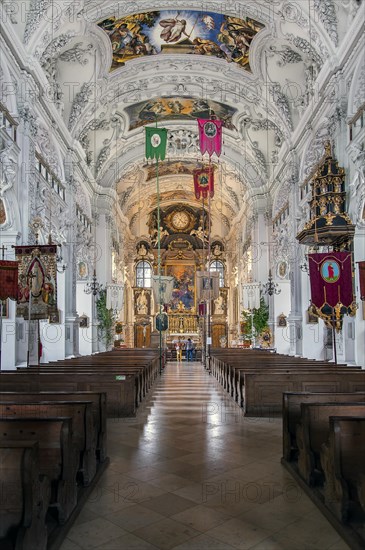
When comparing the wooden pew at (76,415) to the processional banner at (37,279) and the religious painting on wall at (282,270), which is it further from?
the religious painting on wall at (282,270)

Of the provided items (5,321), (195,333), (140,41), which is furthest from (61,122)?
(195,333)

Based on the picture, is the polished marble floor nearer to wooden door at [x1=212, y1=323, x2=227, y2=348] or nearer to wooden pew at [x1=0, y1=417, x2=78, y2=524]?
wooden pew at [x1=0, y1=417, x2=78, y2=524]

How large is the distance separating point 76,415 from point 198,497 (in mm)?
1195

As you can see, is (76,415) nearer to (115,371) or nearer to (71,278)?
(115,371)

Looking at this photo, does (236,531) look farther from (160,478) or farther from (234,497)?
(160,478)

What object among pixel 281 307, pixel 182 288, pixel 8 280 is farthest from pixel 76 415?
pixel 182 288

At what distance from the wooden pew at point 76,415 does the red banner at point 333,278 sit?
6.66 meters

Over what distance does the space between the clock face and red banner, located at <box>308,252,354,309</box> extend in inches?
916

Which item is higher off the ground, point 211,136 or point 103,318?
point 211,136

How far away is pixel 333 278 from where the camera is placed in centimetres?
979

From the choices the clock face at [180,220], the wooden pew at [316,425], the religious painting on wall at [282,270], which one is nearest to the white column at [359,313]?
the wooden pew at [316,425]

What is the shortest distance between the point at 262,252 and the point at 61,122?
10195 millimetres

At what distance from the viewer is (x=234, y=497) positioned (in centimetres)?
386

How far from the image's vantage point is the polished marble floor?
10.3 feet
